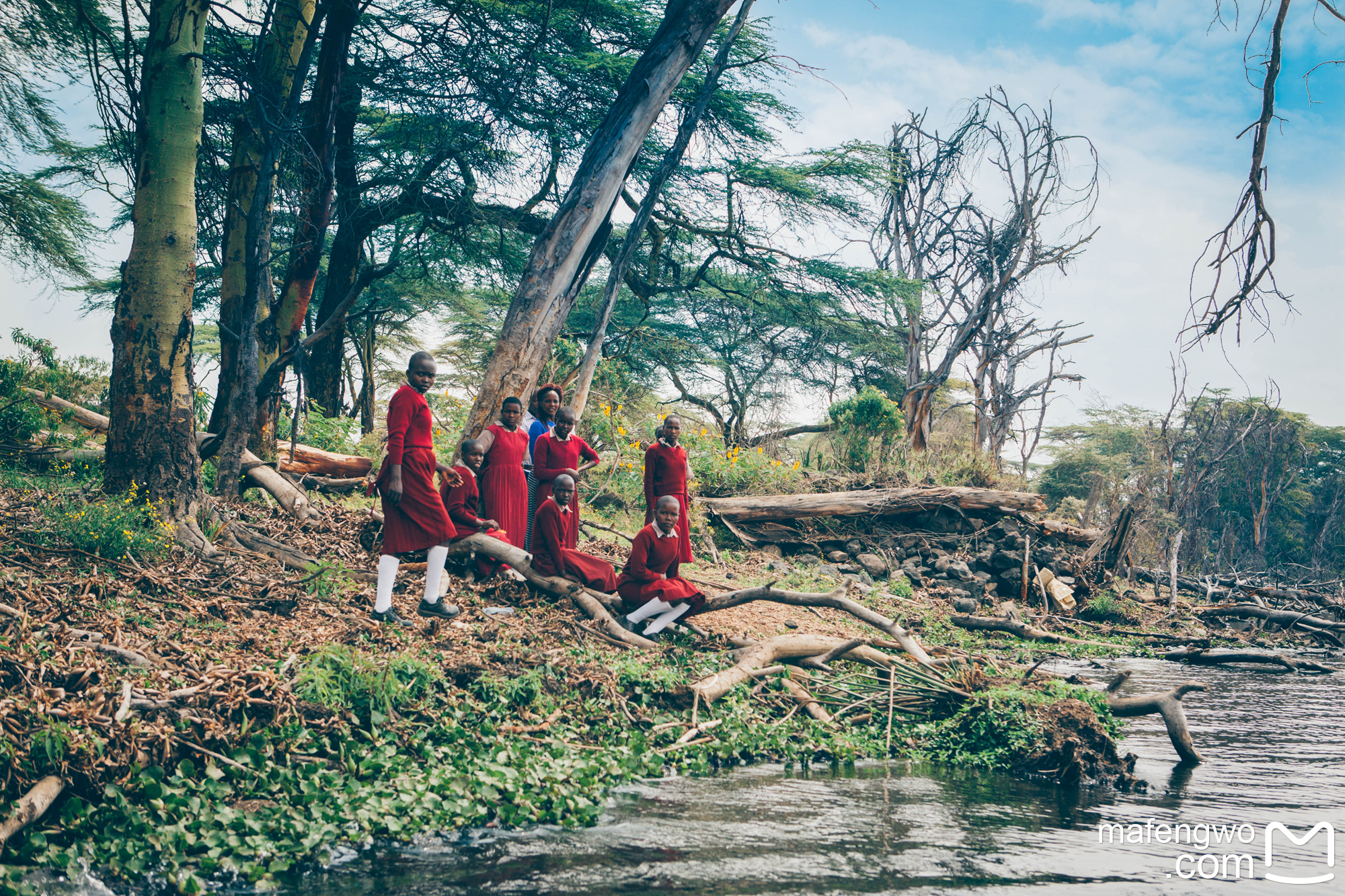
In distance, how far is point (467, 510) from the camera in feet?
21.9

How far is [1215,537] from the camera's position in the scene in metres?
30.2

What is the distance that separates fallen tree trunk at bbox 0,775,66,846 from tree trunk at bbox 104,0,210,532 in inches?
148

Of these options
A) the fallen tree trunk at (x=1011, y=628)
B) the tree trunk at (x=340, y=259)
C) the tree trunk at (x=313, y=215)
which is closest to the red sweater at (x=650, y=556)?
the fallen tree trunk at (x=1011, y=628)

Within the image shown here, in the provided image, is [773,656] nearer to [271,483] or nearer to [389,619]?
[389,619]

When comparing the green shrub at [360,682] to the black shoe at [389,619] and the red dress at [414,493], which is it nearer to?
the black shoe at [389,619]

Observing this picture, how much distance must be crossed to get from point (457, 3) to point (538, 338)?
170 inches

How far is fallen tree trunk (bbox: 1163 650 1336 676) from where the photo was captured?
8.55 meters

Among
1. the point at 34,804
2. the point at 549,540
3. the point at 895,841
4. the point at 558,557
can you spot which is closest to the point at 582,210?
the point at 549,540

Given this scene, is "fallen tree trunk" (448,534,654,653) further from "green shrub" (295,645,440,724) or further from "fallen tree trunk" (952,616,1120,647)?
"fallen tree trunk" (952,616,1120,647)

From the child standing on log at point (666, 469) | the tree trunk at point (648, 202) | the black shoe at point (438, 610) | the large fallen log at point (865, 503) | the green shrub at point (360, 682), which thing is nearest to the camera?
the green shrub at point (360, 682)

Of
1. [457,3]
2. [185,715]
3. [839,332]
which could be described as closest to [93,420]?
[457,3]

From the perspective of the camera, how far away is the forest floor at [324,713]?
3.01m

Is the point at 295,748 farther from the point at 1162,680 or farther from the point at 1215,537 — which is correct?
the point at 1215,537

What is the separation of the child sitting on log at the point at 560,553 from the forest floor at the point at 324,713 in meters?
0.26
